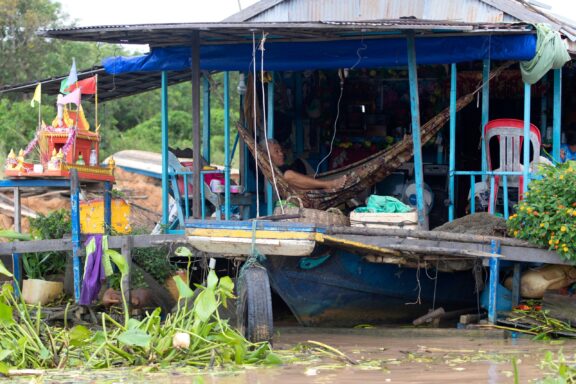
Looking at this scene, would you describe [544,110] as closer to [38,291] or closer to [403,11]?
[403,11]

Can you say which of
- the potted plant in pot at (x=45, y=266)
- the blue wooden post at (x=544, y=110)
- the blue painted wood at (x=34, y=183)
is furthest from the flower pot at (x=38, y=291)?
the blue wooden post at (x=544, y=110)

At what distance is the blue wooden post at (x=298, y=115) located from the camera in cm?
1267

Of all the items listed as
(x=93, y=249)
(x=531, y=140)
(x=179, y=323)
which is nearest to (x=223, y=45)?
(x=93, y=249)

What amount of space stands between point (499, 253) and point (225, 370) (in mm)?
3150

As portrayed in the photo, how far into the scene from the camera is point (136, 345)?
7121 millimetres

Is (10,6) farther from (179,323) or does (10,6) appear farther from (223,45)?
(179,323)

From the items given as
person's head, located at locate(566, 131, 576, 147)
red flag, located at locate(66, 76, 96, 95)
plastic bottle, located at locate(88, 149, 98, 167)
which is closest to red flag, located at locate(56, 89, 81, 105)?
red flag, located at locate(66, 76, 96, 95)

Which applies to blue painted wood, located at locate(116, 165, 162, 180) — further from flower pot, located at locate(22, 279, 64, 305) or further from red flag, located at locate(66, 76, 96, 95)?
flower pot, located at locate(22, 279, 64, 305)

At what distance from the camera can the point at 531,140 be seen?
1018 centimetres

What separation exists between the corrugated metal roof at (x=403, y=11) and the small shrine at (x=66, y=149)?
272 centimetres

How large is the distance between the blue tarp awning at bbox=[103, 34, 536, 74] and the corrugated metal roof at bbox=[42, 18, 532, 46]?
0.20 metres

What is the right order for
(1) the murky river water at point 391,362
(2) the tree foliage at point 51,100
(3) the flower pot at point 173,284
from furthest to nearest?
(2) the tree foliage at point 51,100 < (3) the flower pot at point 173,284 < (1) the murky river water at point 391,362

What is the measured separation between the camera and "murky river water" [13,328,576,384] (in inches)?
269

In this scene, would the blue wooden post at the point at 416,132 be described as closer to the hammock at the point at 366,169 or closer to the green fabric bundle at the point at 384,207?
the green fabric bundle at the point at 384,207
